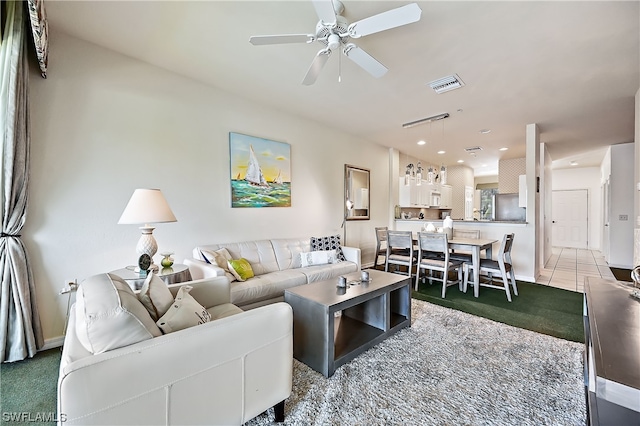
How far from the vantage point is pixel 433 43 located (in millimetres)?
2449

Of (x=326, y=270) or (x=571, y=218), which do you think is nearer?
(x=326, y=270)

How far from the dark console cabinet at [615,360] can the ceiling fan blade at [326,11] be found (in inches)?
89.2

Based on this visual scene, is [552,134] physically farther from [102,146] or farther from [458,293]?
[102,146]

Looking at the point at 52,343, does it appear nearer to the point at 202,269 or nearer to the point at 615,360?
the point at 202,269

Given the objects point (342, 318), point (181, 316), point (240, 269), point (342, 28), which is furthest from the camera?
point (240, 269)

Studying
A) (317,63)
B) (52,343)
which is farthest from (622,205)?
(52,343)

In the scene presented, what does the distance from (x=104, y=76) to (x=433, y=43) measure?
10.3 feet

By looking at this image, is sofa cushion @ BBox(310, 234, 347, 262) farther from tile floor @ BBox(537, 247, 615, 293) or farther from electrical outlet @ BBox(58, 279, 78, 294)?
Answer: tile floor @ BBox(537, 247, 615, 293)

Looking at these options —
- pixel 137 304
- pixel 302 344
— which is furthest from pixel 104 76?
pixel 302 344

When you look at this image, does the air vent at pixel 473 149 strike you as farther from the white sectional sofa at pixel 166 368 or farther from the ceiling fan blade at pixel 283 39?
the white sectional sofa at pixel 166 368

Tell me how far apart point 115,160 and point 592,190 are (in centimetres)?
1164

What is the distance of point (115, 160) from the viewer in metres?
2.69

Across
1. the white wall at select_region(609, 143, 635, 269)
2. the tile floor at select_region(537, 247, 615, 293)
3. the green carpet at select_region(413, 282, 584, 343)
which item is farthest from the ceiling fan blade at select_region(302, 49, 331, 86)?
the white wall at select_region(609, 143, 635, 269)

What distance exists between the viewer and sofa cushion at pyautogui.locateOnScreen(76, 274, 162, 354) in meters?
1.06
